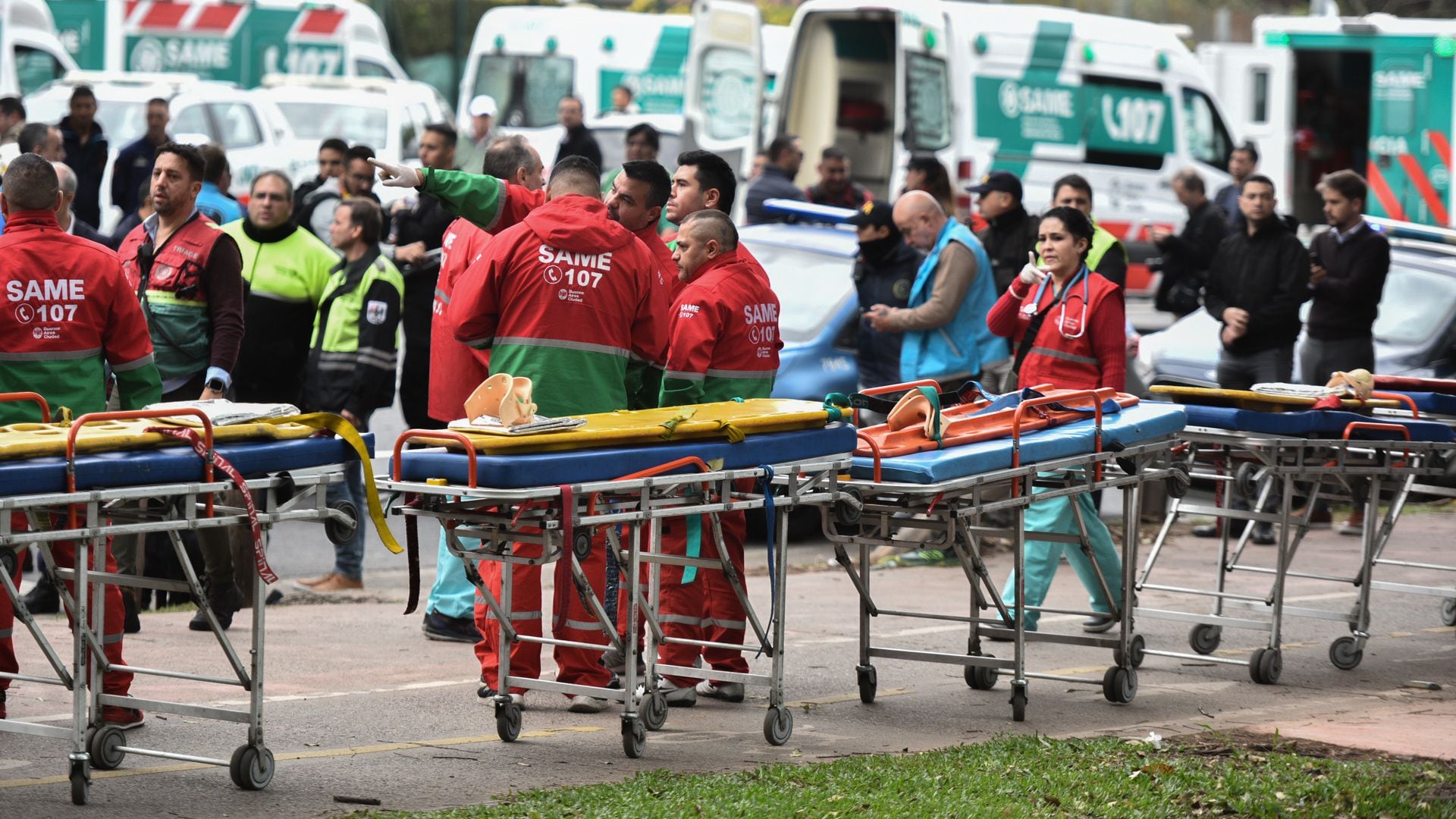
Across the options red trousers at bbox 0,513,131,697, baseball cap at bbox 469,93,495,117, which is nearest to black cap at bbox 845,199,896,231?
red trousers at bbox 0,513,131,697

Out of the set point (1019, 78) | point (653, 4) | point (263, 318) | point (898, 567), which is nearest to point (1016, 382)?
point (898, 567)

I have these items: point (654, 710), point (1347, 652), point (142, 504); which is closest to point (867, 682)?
point (654, 710)

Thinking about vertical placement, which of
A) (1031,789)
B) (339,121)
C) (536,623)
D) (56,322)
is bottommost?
(1031,789)

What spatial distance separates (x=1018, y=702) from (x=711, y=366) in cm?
175

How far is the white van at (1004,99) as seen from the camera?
62.8 ft

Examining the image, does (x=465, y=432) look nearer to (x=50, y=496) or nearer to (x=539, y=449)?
(x=539, y=449)

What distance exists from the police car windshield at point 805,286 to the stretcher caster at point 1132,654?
4.23m

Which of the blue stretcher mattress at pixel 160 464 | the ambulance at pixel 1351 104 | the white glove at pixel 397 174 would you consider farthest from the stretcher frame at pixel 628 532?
the ambulance at pixel 1351 104

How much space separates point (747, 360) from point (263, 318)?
3199 millimetres

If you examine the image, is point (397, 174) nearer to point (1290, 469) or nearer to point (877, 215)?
point (1290, 469)

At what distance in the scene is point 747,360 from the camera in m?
7.88

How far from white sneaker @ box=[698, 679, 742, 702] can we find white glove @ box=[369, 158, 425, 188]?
90.6 inches

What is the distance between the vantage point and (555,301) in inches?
290

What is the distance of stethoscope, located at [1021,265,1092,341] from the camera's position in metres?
8.90
